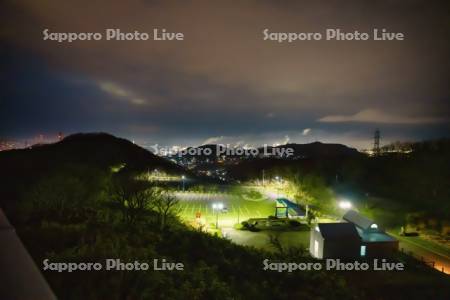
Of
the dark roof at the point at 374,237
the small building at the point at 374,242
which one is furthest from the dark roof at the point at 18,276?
the dark roof at the point at 374,237

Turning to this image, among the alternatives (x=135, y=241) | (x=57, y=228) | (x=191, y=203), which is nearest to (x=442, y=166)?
(x=191, y=203)

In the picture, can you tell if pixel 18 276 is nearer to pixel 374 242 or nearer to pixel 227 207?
pixel 374 242

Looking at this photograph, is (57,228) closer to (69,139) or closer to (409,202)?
(409,202)

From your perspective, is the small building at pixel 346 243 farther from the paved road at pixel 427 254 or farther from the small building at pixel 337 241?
the paved road at pixel 427 254

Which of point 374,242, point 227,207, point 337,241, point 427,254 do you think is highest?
point 337,241

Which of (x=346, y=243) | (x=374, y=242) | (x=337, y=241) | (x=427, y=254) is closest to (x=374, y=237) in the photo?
(x=374, y=242)

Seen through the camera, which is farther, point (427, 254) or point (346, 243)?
point (427, 254)

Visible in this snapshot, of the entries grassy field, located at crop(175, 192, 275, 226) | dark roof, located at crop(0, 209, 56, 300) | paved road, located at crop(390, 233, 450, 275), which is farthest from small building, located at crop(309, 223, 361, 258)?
dark roof, located at crop(0, 209, 56, 300)
